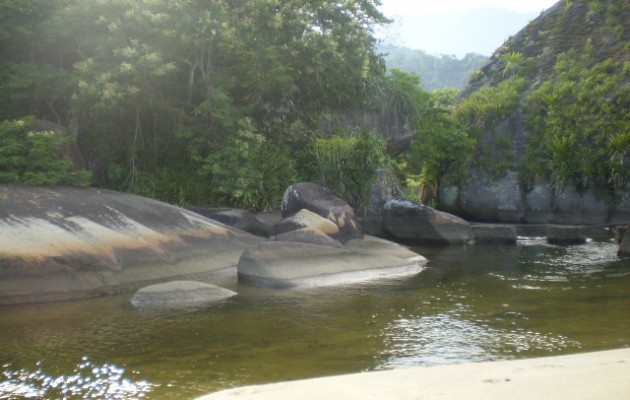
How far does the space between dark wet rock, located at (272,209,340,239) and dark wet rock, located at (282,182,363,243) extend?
1.50 feet

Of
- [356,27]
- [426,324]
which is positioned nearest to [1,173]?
[426,324]

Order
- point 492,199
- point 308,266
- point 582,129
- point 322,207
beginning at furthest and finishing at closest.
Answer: point 492,199, point 582,129, point 322,207, point 308,266

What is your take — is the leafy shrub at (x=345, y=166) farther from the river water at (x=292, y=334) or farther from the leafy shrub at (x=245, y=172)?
the river water at (x=292, y=334)

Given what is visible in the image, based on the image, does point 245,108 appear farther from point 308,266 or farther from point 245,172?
point 308,266

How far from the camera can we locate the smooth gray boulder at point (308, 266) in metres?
11.7

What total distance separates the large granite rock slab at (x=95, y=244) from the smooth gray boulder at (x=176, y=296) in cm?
98

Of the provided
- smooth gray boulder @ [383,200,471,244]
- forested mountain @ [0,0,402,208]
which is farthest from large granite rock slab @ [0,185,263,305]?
smooth gray boulder @ [383,200,471,244]

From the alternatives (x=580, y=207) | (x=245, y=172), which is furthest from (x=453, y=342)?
(x=580, y=207)


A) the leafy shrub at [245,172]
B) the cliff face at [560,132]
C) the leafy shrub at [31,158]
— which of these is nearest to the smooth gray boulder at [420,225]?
the leafy shrub at [245,172]

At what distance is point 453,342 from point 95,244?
257 inches

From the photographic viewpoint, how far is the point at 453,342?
8023 mm

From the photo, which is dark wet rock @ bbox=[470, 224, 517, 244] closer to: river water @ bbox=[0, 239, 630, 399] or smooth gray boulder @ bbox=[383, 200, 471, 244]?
smooth gray boulder @ bbox=[383, 200, 471, 244]

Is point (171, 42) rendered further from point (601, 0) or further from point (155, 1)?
point (601, 0)

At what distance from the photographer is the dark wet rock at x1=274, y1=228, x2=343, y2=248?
43.4ft
